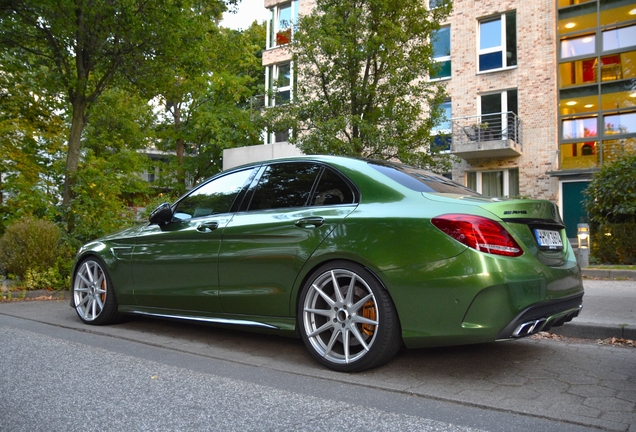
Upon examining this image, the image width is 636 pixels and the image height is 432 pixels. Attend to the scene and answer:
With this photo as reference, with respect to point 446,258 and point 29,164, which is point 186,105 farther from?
point 446,258

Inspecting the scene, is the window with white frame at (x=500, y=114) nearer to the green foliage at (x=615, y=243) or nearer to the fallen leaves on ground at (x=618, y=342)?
the green foliage at (x=615, y=243)

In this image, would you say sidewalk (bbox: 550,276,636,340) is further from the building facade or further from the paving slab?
the building facade

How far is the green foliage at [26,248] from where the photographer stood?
28.7 feet

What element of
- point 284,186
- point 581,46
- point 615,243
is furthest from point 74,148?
point 581,46

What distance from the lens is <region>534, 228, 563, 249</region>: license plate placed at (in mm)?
3732

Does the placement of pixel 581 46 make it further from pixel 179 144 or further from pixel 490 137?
pixel 179 144

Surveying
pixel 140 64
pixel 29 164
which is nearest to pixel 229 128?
pixel 29 164

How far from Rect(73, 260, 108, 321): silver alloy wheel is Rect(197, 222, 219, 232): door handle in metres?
1.55

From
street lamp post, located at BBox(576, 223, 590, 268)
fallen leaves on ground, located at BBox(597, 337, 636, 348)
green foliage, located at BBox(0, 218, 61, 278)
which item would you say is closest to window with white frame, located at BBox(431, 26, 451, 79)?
street lamp post, located at BBox(576, 223, 590, 268)

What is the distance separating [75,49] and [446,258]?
1045cm

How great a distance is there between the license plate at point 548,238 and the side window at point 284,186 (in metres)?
1.69

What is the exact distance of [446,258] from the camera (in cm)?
344

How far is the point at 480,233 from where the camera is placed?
11.2 feet

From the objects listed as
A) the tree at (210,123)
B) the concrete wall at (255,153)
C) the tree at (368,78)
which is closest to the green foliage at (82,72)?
the tree at (368,78)
